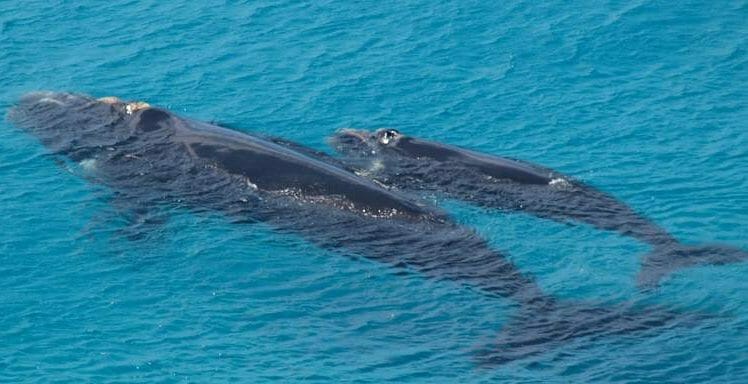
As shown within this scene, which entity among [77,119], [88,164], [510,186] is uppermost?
[77,119]

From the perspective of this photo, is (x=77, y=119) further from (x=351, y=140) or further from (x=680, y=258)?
(x=680, y=258)

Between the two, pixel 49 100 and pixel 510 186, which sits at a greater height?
pixel 49 100

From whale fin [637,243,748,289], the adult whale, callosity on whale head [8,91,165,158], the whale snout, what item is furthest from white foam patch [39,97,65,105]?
whale fin [637,243,748,289]

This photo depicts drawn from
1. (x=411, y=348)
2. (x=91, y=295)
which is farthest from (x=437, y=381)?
(x=91, y=295)

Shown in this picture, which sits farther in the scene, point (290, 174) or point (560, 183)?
point (560, 183)

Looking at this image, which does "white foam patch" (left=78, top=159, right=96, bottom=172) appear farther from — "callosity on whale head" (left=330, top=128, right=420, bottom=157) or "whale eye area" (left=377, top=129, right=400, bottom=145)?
"whale eye area" (left=377, top=129, right=400, bottom=145)

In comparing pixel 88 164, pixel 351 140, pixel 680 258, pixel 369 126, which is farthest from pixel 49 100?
pixel 680 258

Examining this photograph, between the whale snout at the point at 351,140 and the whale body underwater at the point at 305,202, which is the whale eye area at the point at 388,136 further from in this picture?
the whale body underwater at the point at 305,202

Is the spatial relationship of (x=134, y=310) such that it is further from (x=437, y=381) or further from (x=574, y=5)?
(x=574, y=5)
